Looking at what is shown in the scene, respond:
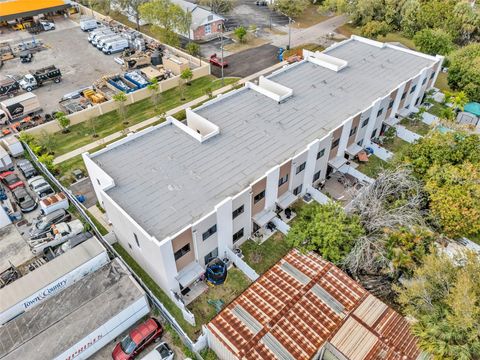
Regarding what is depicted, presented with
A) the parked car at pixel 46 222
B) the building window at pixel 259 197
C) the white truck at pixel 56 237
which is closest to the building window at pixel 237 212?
the building window at pixel 259 197

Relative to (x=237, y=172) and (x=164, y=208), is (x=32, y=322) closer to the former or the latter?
(x=164, y=208)

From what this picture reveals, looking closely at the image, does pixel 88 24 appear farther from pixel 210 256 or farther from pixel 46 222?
pixel 210 256

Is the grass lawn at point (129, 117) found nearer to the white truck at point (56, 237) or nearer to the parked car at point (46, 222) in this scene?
the parked car at point (46, 222)

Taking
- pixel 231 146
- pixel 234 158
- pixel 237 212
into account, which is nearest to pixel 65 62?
pixel 231 146

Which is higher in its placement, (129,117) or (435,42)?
(435,42)

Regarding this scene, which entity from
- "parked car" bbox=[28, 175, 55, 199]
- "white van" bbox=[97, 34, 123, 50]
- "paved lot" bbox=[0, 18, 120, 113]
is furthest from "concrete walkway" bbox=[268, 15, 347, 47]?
"parked car" bbox=[28, 175, 55, 199]

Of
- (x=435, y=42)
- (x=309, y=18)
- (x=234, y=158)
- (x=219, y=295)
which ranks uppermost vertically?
(x=435, y=42)

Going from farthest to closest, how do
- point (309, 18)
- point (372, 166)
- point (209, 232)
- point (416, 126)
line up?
point (309, 18), point (416, 126), point (372, 166), point (209, 232)

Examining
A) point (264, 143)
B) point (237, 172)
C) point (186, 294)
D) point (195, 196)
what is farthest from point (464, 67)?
point (186, 294)
